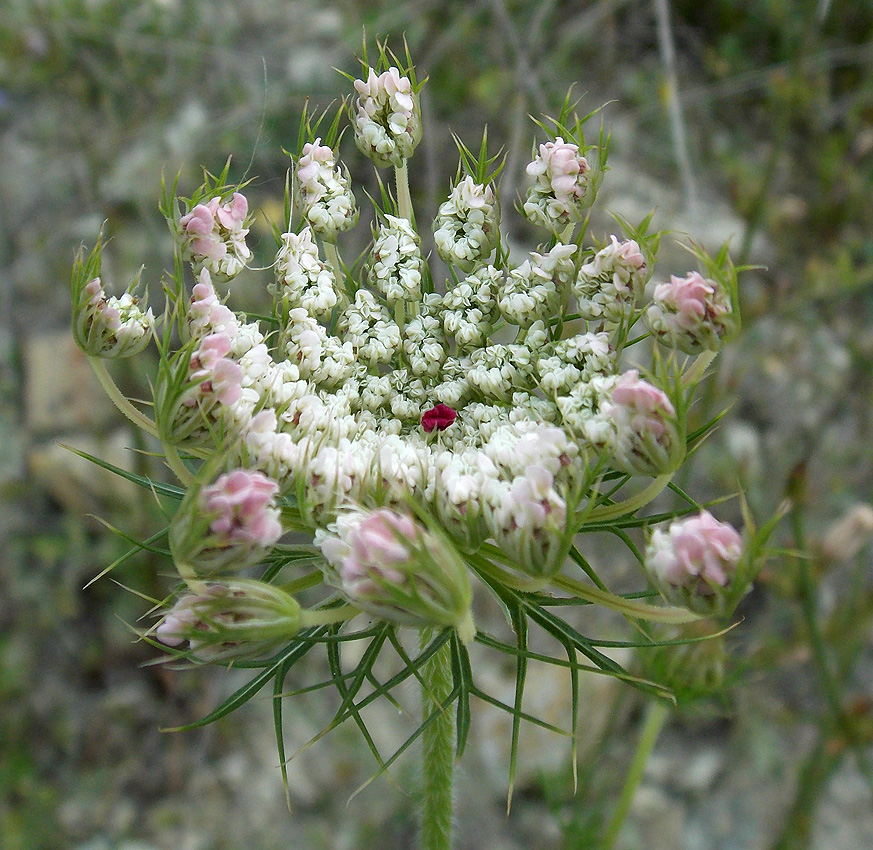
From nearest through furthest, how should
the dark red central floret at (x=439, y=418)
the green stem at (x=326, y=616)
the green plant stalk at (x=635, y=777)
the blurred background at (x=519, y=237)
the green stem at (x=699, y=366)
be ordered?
the green stem at (x=326, y=616) < the green stem at (x=699, y=366) < the dark red central floret at (x=439, y=418) < the green plant stalk at (x=635, y=777) < the blurred background at (x=519, y=237)

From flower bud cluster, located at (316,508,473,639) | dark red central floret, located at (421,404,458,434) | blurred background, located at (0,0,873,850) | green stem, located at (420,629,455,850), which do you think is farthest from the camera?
blurred background, located at (0,0,873,850)

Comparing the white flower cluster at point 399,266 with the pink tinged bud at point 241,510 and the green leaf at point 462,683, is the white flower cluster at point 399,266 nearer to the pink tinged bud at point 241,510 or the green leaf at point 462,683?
the pink tinged bud at point 241,510

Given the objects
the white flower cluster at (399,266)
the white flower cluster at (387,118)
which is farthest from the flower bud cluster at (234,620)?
the white flower cluster at (387,118)

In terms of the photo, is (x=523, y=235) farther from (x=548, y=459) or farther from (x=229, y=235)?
(x=548, y=459)

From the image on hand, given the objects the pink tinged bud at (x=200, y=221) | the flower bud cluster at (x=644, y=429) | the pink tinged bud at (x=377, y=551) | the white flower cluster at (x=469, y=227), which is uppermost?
the pink tinged bud at (x=200, y=221)

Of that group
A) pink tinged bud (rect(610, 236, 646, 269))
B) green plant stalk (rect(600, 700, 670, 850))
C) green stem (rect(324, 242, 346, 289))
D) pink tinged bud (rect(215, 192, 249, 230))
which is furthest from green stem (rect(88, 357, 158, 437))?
green plant stalk (rect(600, 700, 670, 850))

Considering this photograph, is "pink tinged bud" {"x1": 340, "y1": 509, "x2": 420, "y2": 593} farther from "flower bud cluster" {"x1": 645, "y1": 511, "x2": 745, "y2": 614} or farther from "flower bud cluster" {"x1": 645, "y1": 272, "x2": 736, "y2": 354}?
"flower bud cluster" {"x1": 645, "y1": 272, "x2": 736, "y2": 354}

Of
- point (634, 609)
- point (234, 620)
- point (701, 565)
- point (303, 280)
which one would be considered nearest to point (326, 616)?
point (234, 620)
